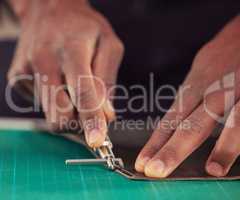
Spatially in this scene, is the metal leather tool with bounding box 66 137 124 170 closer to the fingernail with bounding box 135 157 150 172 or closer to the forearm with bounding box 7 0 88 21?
the fingernail with bounding box 135 157 150 172

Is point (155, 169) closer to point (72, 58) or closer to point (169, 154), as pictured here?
point (169, 154)

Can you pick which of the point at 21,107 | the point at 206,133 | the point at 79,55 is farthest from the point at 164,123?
the point at 21,107

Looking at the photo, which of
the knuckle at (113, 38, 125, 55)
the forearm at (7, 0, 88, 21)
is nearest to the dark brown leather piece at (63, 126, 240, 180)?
the knuckle at (113, 38, 125, 55)

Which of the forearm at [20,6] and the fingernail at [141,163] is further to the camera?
the forearm at [20,6]

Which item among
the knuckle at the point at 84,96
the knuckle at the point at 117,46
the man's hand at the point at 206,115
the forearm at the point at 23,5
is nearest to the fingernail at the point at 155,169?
the man's hand at the point at 206,115

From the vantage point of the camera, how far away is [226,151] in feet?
2.37

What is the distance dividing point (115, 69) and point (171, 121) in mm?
226

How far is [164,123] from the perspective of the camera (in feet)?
2.61

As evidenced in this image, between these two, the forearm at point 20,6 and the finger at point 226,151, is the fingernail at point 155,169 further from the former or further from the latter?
the forearm at point 20,6

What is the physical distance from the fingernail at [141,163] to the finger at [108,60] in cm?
17

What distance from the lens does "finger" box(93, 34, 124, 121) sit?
0.92 m

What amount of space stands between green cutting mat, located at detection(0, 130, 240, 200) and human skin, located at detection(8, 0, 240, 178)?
0.03m

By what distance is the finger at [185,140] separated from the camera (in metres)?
0.69

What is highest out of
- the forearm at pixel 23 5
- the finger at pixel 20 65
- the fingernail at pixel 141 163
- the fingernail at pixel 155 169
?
the fingernail at pixel 155 169
